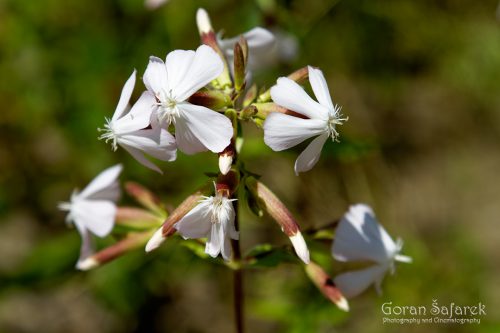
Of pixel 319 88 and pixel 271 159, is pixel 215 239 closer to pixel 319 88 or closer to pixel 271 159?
pixel 319 88

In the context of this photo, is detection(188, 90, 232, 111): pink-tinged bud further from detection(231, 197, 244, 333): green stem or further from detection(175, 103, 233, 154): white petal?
detection(231, 197, 244, 333): green stem

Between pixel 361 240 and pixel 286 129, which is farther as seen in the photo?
pixel 361 240

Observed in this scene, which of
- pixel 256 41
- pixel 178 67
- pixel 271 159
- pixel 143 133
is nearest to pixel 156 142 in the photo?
pixel 143 133

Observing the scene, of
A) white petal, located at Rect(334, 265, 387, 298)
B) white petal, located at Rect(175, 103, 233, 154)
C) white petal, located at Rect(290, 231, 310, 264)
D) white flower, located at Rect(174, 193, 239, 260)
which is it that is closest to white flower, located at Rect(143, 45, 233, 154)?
white petal, located at Rect(175, 103, 233, 154)

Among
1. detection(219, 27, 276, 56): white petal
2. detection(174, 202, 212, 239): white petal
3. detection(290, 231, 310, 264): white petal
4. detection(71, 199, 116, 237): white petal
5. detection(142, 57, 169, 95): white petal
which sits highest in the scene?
detection(142, 57, 169, 95): white petal

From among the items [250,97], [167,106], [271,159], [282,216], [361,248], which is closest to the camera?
[167,106]

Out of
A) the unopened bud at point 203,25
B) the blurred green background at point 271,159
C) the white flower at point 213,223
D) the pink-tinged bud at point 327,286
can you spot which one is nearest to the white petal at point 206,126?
the white flower at point 213,223
